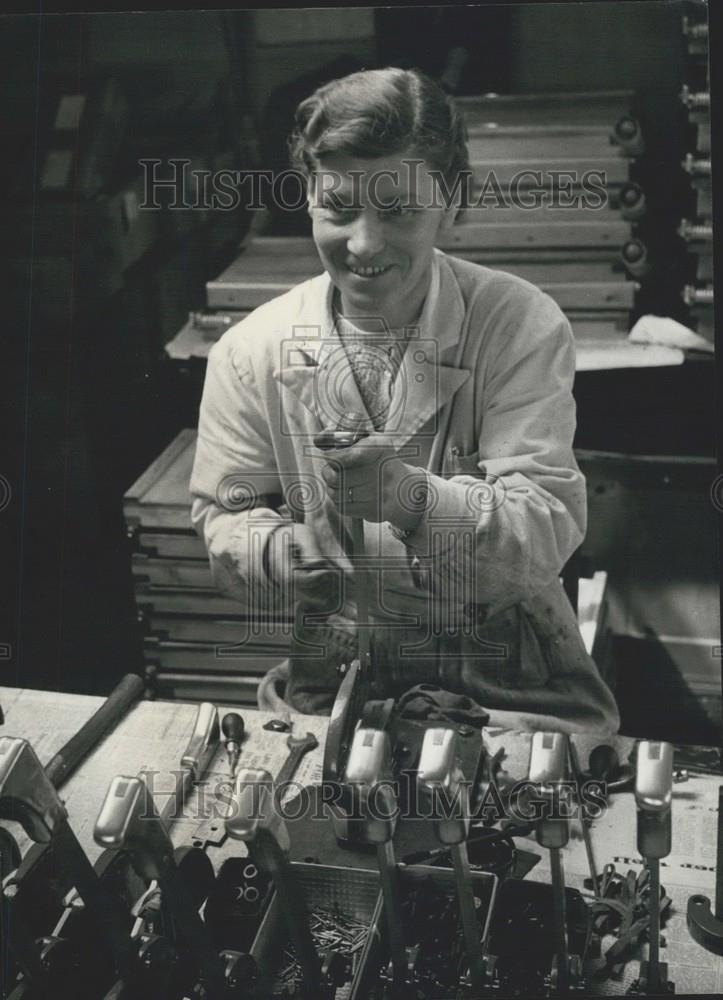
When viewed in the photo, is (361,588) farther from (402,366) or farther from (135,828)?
(135,828)

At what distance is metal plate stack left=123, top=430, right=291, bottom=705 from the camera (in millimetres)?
2131

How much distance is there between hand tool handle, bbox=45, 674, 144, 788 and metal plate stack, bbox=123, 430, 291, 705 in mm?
37

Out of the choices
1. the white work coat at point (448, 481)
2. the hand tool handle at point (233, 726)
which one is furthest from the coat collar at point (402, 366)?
the hand tool handle at point (233, 726)

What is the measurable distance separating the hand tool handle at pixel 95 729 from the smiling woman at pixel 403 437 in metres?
0.24

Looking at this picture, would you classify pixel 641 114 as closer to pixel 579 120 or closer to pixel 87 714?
pixel 579 120

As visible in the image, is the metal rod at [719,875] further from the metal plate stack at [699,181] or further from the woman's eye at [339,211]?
the woman's eye at [339,211]

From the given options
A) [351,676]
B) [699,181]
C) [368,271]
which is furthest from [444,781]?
[699,181]

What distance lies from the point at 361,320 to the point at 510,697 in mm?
596

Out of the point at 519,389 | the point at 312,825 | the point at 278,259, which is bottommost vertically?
the point at 312,825

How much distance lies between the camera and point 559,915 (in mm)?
1836

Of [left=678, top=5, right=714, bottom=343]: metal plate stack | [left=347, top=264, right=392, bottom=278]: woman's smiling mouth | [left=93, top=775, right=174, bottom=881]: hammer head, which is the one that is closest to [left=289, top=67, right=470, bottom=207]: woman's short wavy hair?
[left=347, top=264, right=392, bottom=278]: woman's smiling mouth

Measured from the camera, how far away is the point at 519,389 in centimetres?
200

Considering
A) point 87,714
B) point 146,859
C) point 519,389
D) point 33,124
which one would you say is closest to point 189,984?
point 146,859

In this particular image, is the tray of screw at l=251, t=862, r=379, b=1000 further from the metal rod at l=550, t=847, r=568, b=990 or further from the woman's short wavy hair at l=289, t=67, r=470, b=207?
the woman's short wavy hair at l=289, t=67, r=470, b=207
